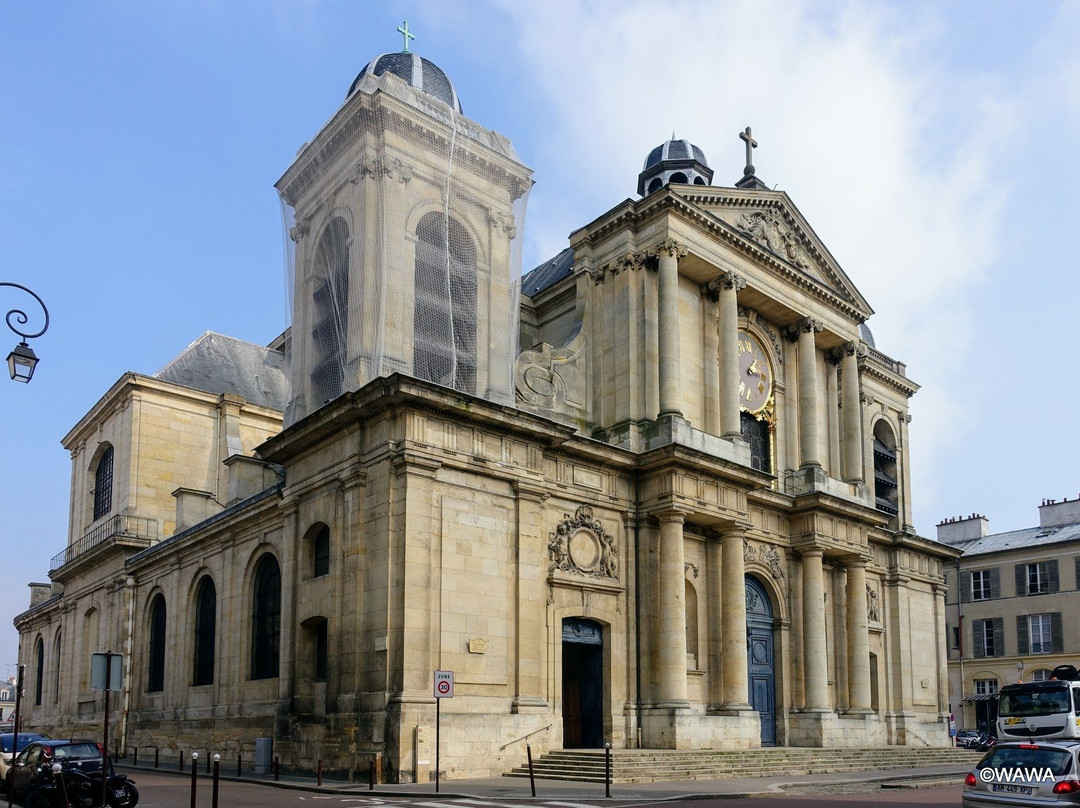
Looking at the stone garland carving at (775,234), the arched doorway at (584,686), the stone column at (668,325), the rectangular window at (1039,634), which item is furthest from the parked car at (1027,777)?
the rectangular window at (1039,634)

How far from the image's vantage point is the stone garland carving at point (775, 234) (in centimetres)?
3419

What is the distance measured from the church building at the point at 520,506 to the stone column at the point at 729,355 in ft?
0.28

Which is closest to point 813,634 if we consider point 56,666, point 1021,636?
point 1021,636

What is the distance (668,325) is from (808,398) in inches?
303

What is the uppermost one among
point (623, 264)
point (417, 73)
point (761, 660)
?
point (417, 73)

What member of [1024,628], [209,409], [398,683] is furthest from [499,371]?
[1024,628]

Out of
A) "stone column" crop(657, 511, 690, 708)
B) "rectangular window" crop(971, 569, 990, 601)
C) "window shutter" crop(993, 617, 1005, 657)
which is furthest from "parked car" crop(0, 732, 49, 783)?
"rectangular window" crop(971, 569, 990, 601)

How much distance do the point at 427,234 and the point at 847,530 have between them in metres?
17.3

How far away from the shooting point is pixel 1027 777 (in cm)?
1396

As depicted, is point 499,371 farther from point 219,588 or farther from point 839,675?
point 839,675

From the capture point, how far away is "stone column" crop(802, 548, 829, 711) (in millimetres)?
32719

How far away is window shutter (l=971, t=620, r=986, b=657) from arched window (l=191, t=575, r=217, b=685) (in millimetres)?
45950

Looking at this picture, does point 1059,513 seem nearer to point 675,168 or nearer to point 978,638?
point 978,638

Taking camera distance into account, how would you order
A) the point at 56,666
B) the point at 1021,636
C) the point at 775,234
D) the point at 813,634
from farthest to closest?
the point at 1021,636 → the point at 56,666 → the point at 775,234 → the point at 813,634
